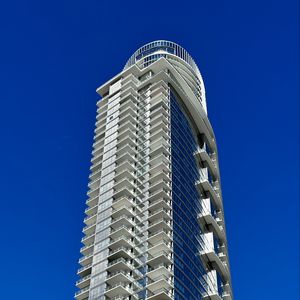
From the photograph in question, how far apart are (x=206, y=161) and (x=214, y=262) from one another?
28040 mm

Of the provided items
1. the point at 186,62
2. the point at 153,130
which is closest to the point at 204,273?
the point at 153,130

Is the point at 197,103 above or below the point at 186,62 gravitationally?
below

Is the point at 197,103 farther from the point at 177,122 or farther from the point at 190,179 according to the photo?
the point at 190,179

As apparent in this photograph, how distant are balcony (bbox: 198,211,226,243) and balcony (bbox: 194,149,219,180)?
15.9m

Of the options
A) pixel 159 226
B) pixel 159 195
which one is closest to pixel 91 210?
pixel 159 195

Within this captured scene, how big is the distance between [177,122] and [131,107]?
11.0m

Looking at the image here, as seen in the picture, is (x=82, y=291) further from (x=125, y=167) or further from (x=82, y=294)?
(x=125, y=167)

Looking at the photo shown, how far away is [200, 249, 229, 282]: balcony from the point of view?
10789 cm

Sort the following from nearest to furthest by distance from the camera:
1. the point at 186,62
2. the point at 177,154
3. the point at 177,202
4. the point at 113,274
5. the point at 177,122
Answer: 1. the point at 113,274
2. the point at 177,202
3. the point at 177,154
4. the point at 177,122
5. the point at 186,62

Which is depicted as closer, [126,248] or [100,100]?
[126,248]

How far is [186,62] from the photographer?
149125mm

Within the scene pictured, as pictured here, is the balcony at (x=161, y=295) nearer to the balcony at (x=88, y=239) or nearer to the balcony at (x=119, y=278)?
the balcony at (x=119, y=278)

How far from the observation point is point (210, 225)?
4628 inches

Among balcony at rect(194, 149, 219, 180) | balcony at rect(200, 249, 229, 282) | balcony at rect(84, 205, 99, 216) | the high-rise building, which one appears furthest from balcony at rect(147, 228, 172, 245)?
balcony at rect(194, 149, 219, 180)
